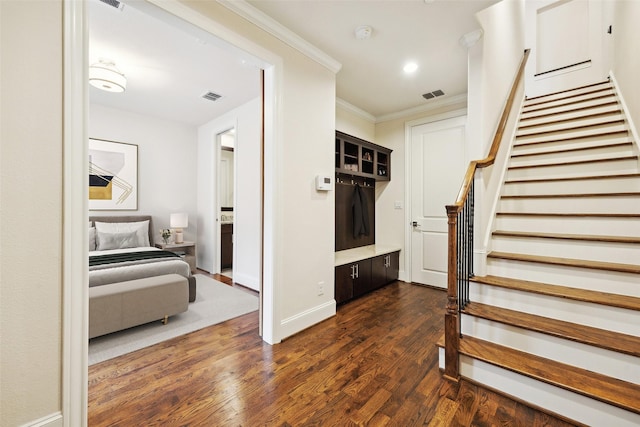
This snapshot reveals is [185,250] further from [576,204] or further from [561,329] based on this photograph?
[576,204]

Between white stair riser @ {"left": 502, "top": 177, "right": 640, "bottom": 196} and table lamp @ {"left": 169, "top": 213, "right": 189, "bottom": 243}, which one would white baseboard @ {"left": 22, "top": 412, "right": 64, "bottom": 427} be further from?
white stair riser @ {"left": 502, "top": 177, "right": 640, "bottom": 196}

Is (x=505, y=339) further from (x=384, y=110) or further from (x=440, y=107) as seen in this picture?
(x=384, y=110)

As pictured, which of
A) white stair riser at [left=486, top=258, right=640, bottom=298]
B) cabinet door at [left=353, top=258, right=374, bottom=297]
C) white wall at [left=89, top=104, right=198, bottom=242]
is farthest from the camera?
white wall at [left=89, top=104, right=198, bottom=242]

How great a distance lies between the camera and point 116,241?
3986 millimetres

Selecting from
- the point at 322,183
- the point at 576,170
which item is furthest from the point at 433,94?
the point at 322,183

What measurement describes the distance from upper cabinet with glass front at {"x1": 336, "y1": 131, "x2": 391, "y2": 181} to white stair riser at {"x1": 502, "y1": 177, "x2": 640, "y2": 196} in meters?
1.77

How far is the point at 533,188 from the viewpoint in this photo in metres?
2.69

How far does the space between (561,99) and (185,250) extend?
6.41 metres

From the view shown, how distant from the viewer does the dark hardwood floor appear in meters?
1.49

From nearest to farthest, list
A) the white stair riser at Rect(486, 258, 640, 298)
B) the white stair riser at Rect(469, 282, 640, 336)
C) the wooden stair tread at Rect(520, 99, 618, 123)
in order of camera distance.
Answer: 1. the white stair riser at Rect(469, 282, 640, 336)
2. the white stair riser at Rect(486, 258, 640, 298)
3. the wooden stair tread at Rect(520, 99, 618, 123)

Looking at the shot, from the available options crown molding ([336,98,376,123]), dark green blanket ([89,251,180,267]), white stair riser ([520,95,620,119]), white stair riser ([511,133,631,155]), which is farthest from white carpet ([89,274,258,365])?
white stair riser ([520,95,620,119])

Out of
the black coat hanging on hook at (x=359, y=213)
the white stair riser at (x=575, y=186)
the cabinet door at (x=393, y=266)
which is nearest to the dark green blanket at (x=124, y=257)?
the black coat hanging on hook at (x=359, y=213)

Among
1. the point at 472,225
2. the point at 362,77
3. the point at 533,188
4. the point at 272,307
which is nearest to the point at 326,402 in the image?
the point at 272,307

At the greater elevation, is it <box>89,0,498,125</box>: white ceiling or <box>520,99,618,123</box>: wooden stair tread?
<box>89,0,498,125</box>: white ceiling
